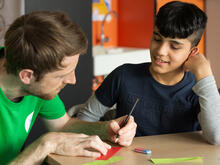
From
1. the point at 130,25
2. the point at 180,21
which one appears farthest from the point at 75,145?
the point at 130,25

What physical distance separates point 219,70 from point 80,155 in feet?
10.3

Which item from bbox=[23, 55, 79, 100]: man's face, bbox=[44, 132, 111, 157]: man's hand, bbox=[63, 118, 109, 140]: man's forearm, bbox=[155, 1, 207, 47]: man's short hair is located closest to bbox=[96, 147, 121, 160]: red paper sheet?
bbox=[44, 132, 111, 157]: man's hand

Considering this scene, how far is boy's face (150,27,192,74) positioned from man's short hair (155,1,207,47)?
0.10 ft

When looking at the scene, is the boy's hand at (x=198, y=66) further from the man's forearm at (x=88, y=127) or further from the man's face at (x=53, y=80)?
the man's face at (x=53, y=80)

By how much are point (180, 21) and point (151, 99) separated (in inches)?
15.7

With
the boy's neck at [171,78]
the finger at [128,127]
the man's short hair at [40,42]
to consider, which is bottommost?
the finger at [128,127]

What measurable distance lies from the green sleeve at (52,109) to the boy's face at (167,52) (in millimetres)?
490

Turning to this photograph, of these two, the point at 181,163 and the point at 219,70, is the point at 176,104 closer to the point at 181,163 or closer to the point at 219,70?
the point at 181,163

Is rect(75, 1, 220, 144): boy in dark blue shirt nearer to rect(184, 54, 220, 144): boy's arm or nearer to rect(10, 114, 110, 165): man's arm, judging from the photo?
rect(184, 54, 220, 144): boy's arm

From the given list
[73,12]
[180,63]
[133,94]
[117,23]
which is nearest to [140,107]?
[133,94]

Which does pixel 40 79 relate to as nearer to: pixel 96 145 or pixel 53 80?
pixel 53 80

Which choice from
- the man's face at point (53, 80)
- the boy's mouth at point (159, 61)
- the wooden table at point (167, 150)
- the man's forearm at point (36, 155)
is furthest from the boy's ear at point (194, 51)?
the man's forearm at point (36, 155)

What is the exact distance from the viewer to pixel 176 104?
1.73 meters

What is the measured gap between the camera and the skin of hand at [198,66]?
159 cm
